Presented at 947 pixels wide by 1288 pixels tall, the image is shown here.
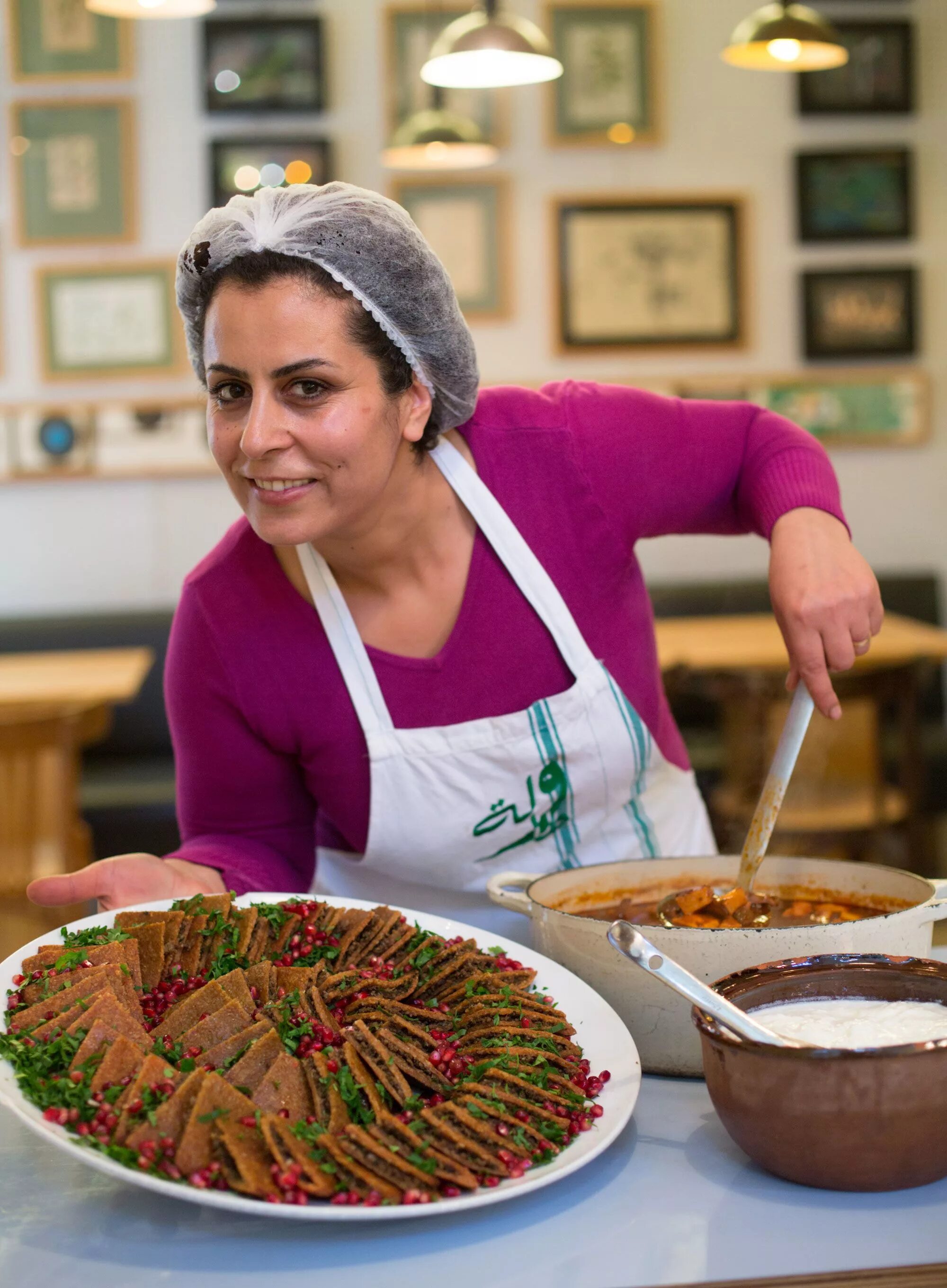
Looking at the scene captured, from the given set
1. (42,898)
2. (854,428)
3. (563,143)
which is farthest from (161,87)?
(42,898)

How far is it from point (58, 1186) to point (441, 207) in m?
5.24

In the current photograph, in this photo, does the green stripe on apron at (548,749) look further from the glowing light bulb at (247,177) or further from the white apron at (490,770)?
the glowing light bulb at (247,177)

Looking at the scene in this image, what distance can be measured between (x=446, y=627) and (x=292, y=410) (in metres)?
Result: 0.42

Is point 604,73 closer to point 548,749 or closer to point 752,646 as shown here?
point 752,646

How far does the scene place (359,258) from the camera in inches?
63.7

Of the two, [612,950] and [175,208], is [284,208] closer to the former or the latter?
[612,950]

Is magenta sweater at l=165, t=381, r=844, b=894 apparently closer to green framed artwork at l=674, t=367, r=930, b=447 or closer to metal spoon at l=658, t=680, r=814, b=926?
metal spoon at l=658, t=680, r=814, b=926

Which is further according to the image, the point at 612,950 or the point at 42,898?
the point at 42,898

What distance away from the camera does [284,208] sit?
158 cm

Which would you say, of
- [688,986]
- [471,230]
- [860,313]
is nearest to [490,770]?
[688,986]

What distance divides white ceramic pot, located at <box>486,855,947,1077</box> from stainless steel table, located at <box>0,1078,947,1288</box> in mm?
166

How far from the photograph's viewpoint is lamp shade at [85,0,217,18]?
155 inches

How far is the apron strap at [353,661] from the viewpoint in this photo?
180cm

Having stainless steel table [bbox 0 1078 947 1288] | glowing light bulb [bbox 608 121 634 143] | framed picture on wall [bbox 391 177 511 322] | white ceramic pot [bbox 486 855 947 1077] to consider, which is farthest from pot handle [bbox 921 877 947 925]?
glowing light bulb [bbox 608 121 634 143]
